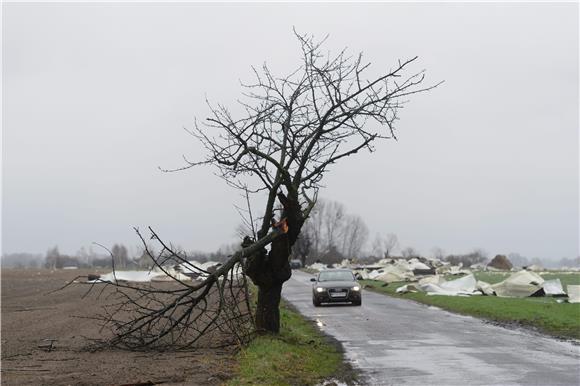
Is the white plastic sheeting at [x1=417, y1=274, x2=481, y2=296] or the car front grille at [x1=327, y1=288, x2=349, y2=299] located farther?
the white plastic sheeting at [x1=417, y1=274, x2=481, y2=296]

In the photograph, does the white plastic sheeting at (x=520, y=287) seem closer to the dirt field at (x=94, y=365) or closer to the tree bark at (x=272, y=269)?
the tree bark at (x=272, y=269)

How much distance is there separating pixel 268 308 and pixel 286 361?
298 centimetres

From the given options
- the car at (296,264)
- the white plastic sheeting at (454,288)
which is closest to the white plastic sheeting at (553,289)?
the white plastic sheeting at (454,288)

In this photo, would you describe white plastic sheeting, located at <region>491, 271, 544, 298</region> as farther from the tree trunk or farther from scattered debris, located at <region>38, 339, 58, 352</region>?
scattered debris, located at <region>38, 339, 58, 352</region>

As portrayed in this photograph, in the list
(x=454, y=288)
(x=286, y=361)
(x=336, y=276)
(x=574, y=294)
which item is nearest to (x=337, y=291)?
(x=336, y=276)

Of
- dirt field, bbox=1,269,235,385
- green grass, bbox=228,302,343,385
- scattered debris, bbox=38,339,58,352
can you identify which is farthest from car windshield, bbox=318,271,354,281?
scattered debris, bbox=38,339,58,352

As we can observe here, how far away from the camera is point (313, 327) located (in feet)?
63.0

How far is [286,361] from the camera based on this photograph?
1141cm

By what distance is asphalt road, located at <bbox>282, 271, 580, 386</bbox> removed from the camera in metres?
10.5

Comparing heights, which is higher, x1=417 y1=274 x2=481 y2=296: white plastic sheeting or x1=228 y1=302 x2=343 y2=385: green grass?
x1=417 y1=274 x2=481 y2=296: white plastic sheeting

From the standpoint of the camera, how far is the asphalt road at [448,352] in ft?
34.3

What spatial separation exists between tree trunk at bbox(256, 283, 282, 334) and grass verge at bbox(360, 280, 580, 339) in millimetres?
7608

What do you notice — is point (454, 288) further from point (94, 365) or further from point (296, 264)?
point (296, 264)

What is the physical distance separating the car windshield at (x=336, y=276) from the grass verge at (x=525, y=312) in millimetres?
4209
